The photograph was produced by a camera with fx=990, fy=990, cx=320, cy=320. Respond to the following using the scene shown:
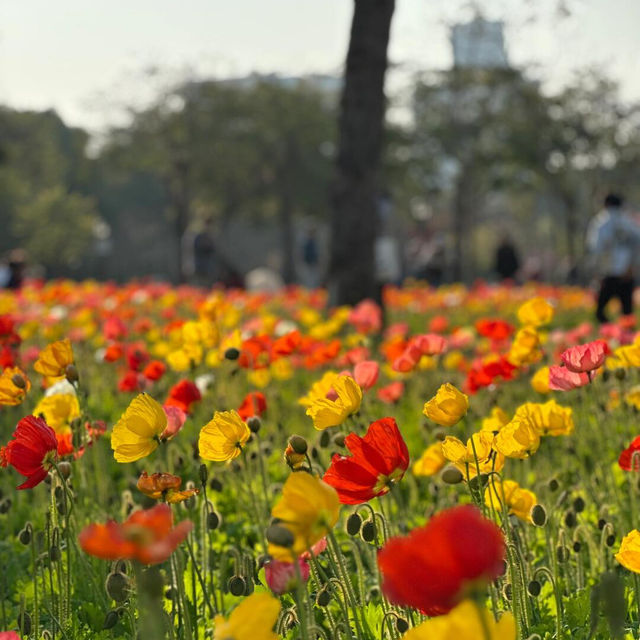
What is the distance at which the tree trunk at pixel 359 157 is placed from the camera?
8070mm

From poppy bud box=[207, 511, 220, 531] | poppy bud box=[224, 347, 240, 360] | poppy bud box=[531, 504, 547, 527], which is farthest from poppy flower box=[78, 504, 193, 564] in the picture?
poppy bud box=[224, 347, 240, 360]

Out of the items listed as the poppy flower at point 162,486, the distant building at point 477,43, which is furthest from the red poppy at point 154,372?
the distant building at point 477,43

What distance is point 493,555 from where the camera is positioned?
735 millimetres

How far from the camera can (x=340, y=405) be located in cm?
168

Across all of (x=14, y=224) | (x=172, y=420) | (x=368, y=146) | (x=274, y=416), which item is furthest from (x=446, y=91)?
(x=172, y=420)

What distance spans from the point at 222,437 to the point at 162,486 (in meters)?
0.22

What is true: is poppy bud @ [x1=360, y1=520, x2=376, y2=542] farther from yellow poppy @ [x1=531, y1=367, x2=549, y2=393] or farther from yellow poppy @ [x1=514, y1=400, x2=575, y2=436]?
yellow poppy @ [x1=531, y1=367, x2=549, y2=393]

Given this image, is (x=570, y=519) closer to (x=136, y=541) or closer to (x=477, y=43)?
(x=136, y=541)

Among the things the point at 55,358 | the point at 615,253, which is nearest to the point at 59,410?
the point at 55,358

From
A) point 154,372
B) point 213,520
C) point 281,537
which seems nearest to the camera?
point 281,537

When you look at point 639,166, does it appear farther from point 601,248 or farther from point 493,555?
point 493,555

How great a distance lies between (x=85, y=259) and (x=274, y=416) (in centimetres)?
4148

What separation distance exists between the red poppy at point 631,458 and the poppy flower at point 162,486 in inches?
32.9

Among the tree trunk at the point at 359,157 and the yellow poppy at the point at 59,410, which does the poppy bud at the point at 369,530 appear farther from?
the tree trunk at the point at 359,157
